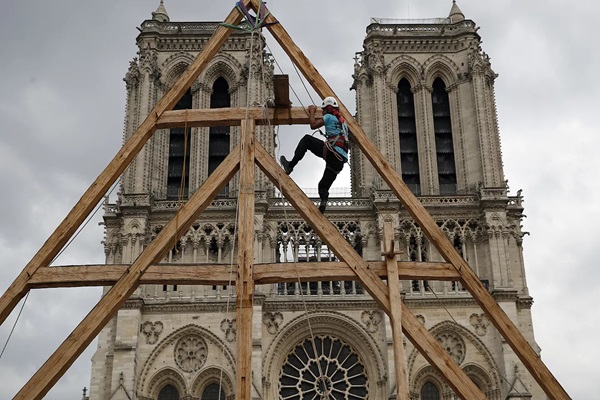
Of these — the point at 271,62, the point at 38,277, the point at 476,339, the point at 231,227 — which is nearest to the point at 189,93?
the point at 271,62

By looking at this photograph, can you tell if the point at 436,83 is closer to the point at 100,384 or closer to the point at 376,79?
the point at 376,79

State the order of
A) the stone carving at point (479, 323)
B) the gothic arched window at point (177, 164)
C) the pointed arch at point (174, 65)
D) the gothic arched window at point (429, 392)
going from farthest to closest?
1. the pointed arch at point (174, 65)
2. the gothic arched window at point (177, 164)
3. the stone carving at point (479, 323)
4. the gothic arched window at point (429, 392)

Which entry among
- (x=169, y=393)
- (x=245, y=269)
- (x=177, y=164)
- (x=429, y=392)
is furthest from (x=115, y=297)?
(x=177, y=164)

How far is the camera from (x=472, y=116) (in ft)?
119

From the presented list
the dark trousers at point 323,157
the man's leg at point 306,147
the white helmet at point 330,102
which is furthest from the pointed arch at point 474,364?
the white helmet at point 330,102

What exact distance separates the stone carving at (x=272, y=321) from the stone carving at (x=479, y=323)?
24.5 feet

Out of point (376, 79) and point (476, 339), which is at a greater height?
point (376, 79)

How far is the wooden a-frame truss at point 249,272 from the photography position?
10.8 m

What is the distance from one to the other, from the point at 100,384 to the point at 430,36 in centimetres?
2097

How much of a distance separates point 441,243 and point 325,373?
20762mm

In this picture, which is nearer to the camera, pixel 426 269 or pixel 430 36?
pixel 426 269

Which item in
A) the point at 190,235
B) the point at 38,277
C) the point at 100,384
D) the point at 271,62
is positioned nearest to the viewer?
the point at 38,277

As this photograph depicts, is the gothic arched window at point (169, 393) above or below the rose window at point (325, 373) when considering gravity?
below

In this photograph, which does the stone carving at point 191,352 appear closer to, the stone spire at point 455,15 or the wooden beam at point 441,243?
the stone spire at point 455,15
